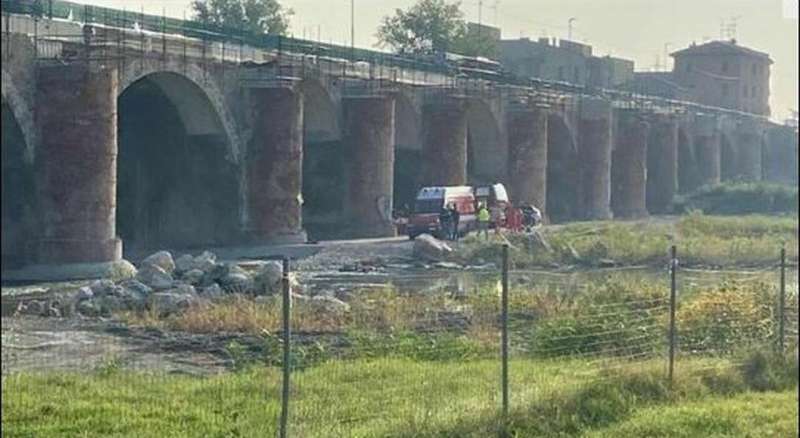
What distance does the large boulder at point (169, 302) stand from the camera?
1185 cm

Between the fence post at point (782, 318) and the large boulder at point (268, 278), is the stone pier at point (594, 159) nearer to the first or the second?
the large boulder at point (268, 278)

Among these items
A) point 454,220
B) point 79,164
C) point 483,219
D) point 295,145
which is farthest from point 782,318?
point 79,164

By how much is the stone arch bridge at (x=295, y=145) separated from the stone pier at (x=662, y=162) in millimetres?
32

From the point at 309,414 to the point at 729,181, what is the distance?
12393 mm

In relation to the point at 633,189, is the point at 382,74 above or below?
above

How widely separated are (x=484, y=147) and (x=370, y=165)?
228 centimetres

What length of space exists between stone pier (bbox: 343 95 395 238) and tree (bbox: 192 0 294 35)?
184 inches

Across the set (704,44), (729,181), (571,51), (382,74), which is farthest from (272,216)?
(729,181)

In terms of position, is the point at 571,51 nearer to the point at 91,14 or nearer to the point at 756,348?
the point at 756,348

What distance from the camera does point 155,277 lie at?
12.0m

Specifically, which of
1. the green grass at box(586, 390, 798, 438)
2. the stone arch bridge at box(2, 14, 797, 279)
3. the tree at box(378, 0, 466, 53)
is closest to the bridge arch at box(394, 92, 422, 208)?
the stone arch bridge at box(2, 14, 797, 279)

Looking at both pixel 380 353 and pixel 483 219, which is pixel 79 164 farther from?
pixel 380 353

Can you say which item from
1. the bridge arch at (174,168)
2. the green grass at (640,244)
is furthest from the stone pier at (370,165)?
the bridge arch at (174,168)

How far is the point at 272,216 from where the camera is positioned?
599 inches
